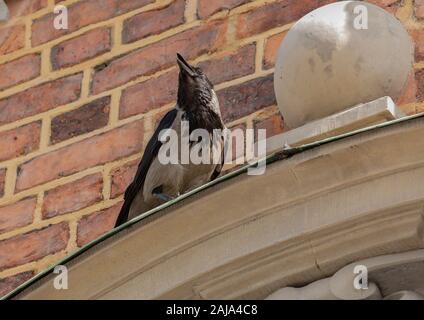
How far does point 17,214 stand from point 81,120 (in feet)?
1.07

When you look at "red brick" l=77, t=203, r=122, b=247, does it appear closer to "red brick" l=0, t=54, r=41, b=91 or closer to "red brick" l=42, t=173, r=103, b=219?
"red brick" l=42, t=173, r=103, b=219

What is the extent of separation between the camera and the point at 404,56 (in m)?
4.64

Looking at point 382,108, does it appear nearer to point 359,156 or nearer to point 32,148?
point 359,156

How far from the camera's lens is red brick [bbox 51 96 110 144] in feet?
18.0

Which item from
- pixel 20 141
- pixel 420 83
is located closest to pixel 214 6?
pixel 20 141

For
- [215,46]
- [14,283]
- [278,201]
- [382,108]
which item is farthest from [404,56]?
[14,283]

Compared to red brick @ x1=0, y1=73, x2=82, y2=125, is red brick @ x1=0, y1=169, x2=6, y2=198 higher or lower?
red brick @ x1=0, y1=73, x2=82, y2=125

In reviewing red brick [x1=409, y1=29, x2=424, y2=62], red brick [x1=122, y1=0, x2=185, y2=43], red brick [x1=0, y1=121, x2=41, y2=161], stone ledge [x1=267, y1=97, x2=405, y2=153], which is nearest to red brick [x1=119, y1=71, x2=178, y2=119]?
red brick [x1=122, y1=0, x2=185, y2=43]

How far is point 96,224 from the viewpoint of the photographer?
5223mm

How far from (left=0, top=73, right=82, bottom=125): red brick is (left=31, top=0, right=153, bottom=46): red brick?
18 cm

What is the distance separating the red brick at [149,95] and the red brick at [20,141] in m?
0.28

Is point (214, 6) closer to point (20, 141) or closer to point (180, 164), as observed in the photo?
point (20, 141)

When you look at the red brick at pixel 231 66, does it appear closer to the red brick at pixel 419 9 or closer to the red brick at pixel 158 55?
the red brick at pixel 158 55
